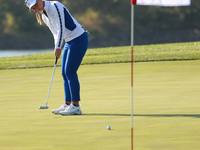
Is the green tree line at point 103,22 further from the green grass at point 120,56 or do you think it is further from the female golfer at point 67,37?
the female golfer at point 67,37

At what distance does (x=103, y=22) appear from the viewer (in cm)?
6481

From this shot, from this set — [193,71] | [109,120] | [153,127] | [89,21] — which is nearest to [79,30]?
[109,120]

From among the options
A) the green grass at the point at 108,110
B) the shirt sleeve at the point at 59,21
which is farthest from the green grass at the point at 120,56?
the shirt sleeve at the point at 59,21

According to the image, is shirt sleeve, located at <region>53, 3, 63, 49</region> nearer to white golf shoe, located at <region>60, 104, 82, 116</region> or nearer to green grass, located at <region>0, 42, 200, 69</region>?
white golf shoe, located at <region>60, 104, 82, 116</region>

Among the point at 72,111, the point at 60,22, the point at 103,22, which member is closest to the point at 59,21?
the point at 60,22

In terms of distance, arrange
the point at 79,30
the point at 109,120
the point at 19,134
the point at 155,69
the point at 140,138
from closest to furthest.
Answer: the point at 140,138 < the point at 19,134 < the point at 109,120 < the point at 79,30 < the point at 155,69

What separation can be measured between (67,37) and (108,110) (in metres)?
1.14

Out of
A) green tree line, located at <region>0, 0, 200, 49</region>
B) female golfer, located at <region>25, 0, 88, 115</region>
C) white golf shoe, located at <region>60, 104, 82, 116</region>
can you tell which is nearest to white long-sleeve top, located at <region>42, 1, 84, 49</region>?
female golfer, located at <region>25, 0, 88, 115</region>

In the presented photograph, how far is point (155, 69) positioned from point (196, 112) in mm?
5397

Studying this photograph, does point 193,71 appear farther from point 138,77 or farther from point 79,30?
point 79,30

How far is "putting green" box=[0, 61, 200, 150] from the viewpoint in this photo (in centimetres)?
536

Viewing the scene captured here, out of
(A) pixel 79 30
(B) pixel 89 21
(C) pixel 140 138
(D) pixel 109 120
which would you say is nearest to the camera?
(C) pixel 140 138

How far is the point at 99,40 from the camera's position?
6581 centimetres

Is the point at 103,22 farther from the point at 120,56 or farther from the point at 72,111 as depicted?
the point at 72,111
